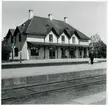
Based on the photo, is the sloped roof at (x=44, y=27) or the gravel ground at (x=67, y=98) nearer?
the gravel ground at (x=67, y=98)

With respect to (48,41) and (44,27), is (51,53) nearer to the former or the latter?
(48,41)

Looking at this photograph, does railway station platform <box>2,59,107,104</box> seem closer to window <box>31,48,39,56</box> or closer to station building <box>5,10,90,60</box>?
station building <box>5,10,90,60</box>

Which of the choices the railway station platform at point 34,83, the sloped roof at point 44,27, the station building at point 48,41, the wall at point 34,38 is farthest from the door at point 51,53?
the railway station platform at point 34,83

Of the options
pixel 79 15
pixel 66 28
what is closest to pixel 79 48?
pixel 66 28

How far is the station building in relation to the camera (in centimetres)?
2738

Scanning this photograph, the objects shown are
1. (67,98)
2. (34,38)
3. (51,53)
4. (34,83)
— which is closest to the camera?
(67,98)

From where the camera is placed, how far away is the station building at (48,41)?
89.8 feet

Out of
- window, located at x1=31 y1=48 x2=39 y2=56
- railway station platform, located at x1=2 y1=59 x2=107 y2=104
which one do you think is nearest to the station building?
window, located at x1=31 y1=48 x2=39 y2=56

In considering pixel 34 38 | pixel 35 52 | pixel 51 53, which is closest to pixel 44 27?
pixel 34 38

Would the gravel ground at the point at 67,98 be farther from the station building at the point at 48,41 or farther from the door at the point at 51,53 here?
the door at the point at 51,53


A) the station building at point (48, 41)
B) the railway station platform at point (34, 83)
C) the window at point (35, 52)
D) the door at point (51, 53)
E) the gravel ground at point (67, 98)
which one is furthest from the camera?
the door at point (51, 53)

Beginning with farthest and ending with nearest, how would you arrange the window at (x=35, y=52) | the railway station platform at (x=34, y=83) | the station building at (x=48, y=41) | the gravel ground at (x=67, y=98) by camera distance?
the window at (x=35, y=52) < the station building at (x=48, y=41) < the railway station platform at (x=34, y=83) < the gravel ground at (x=67, y=98)

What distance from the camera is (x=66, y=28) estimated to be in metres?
33.1

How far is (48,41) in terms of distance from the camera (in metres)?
30.8
